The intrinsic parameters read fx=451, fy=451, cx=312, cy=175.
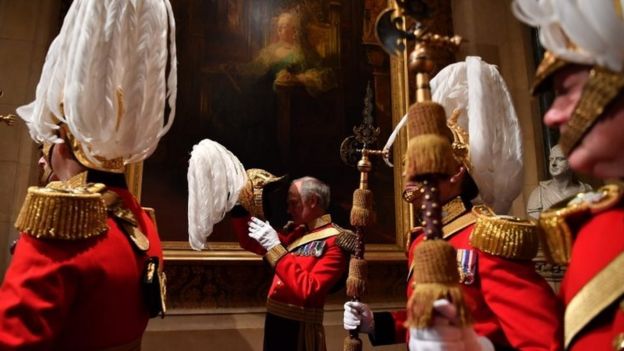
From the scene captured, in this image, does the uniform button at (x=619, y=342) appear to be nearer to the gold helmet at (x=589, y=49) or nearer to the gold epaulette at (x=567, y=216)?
the gold epaulette at (x=567, y=216)

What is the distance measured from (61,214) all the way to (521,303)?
1398 millimetres

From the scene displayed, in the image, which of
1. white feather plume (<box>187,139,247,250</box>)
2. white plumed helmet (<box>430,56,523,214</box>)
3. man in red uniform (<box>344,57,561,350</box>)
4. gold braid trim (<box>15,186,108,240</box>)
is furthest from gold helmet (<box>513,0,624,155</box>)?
white feather plume (<box>187,139,247,250</box>)

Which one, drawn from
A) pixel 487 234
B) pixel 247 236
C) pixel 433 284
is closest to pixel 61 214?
pixel 433 284

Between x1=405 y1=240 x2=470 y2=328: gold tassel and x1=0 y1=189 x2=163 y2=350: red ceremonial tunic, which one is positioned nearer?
x1=405 y1=240 x2=470 y2=328: gold tassel

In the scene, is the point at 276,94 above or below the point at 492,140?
above

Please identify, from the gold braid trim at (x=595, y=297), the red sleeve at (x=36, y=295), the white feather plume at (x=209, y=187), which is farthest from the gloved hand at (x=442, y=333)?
the white feather plume at (x=209, y=187)

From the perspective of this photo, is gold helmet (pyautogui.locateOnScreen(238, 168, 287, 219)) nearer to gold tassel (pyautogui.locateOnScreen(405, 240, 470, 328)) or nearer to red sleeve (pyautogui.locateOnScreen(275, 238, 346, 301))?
red sleeve (pyautogui.locateOnScreen(275, 238, 346, 301))

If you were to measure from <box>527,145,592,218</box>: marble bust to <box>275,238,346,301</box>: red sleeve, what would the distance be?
207 centimetres

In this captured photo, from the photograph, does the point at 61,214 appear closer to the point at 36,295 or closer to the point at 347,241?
the point at 36,295

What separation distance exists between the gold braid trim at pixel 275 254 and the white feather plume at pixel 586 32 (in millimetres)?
2024

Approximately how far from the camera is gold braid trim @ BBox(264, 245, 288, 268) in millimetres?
2717

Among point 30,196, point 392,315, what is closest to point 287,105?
point 392,315

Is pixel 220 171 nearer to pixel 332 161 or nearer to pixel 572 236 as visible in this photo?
pixel 332 161

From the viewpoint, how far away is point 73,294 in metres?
1.33
